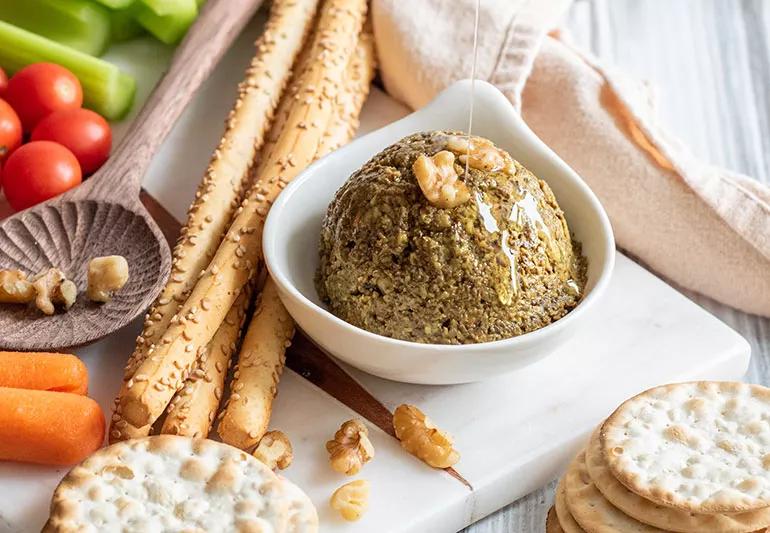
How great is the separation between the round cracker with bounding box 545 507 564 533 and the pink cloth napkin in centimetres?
103

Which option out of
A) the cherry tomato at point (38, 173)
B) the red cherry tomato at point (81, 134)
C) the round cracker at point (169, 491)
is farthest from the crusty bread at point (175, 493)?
the red cherry tomato at point (81, 134)

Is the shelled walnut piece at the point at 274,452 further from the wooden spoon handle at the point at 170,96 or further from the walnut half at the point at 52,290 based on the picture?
the wooden spoon handle at the point at 170,96

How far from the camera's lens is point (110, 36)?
3.95m

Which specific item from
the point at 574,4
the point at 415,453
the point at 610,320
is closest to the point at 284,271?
the point at 415,453

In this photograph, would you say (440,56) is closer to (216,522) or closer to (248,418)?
(248,418)

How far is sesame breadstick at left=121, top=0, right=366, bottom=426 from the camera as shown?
2523mm

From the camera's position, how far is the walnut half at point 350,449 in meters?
2.53

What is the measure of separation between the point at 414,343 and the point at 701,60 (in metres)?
2.29

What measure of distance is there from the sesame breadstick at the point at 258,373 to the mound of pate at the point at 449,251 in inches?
6.5

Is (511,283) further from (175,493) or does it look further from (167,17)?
(167,17)

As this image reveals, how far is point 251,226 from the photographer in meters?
2.94

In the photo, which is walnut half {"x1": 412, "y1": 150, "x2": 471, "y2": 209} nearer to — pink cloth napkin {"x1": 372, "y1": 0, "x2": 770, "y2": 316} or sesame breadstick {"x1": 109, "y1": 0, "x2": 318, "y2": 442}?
sesame breadstick {"x1": 109, "y1": 0, "x2": 318, "y2": 442}

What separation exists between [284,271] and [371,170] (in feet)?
1.07

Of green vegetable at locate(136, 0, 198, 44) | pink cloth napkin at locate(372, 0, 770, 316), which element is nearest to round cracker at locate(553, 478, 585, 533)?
pink cloth napkin at locate(372, 0, 770, 316)
